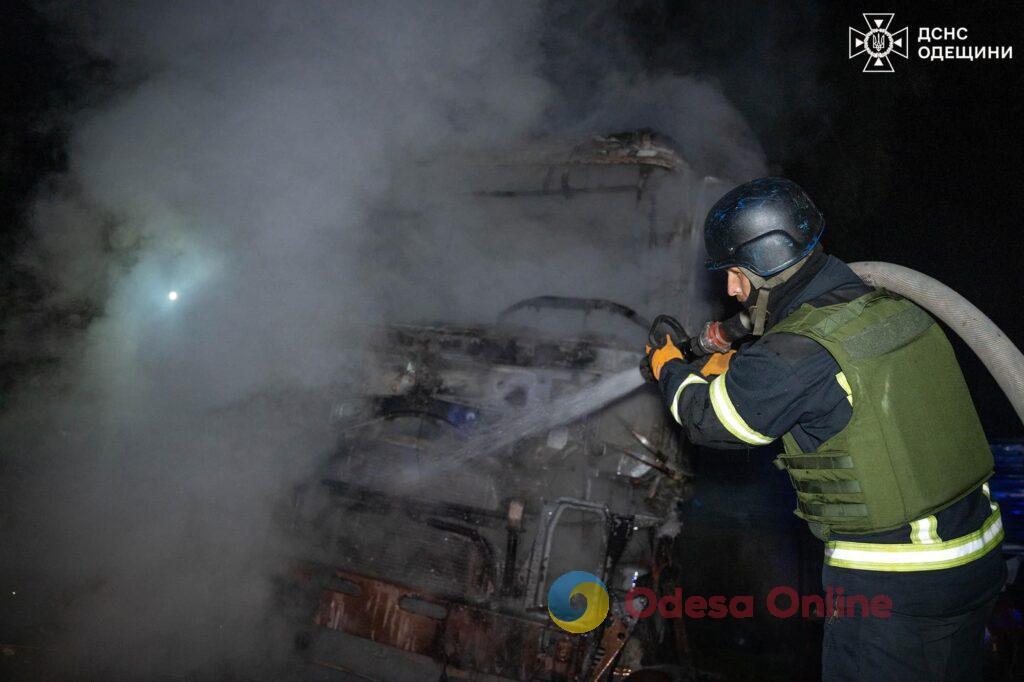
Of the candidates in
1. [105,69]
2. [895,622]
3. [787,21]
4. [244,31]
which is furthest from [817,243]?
[787,21]

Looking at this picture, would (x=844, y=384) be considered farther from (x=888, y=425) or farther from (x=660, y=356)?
(x=660, y=356)

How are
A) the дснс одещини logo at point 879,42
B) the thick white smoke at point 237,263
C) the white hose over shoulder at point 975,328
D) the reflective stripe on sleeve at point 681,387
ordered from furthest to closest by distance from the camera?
the дснс одещини logo at point 879,42, the thick white smoke at point 237,263, the white hose over shoulder at point 975,328, the reflective stripe on sleeve at point 681,387

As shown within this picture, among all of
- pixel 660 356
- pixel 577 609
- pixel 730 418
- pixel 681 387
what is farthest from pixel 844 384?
pixel 577 609

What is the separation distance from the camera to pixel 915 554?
5.03ft

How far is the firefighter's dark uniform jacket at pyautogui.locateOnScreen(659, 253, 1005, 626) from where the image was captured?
1.49 meters

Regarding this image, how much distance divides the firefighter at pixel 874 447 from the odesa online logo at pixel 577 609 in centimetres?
104

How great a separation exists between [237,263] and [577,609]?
349cm

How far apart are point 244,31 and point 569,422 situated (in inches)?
162

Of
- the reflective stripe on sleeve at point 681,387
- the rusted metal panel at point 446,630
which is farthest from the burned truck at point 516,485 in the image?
the reflective stripe on sleeve at point 681,387

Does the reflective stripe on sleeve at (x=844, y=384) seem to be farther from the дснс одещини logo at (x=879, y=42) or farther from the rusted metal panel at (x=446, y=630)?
the дснс одещини logo at (x=879, y=42)

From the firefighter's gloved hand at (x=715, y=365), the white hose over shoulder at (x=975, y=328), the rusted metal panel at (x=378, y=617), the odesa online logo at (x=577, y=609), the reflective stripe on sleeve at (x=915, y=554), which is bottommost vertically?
the rusted metal panel at (x=378, y=617)

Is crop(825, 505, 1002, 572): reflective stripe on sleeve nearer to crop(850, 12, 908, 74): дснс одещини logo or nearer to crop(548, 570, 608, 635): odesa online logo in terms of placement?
crop(548, 570, 608, 635): odesa online logo

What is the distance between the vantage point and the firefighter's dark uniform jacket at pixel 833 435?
58.8 inches

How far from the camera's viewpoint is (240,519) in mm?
3260
